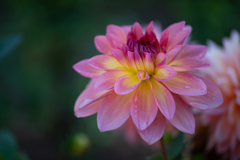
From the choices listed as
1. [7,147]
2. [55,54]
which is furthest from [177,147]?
[55,54]

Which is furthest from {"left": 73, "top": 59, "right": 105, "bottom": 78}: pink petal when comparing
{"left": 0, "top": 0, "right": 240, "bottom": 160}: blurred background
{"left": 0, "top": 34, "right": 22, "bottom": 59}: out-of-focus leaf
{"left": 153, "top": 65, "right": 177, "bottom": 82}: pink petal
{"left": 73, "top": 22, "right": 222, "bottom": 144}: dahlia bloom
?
{"left": 0, "top": 0, "right": 240, "bottom": 160}: blurred background

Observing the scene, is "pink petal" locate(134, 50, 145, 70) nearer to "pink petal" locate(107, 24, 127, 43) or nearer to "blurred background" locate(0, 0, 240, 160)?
"pink petal" locate(107, 24, 127, 43)

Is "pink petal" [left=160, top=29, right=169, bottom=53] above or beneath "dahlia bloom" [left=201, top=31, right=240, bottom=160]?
above

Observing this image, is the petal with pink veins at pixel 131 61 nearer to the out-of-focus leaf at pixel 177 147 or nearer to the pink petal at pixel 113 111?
the pink petal at pixel 113 111

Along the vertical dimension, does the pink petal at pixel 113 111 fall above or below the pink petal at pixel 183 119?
above

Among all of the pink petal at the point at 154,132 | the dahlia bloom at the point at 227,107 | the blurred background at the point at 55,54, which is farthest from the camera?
the blurred background at the point at 55,54

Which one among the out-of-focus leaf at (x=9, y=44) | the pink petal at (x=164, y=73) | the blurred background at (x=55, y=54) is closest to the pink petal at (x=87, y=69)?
the pink petal at (x=164, y=73)
